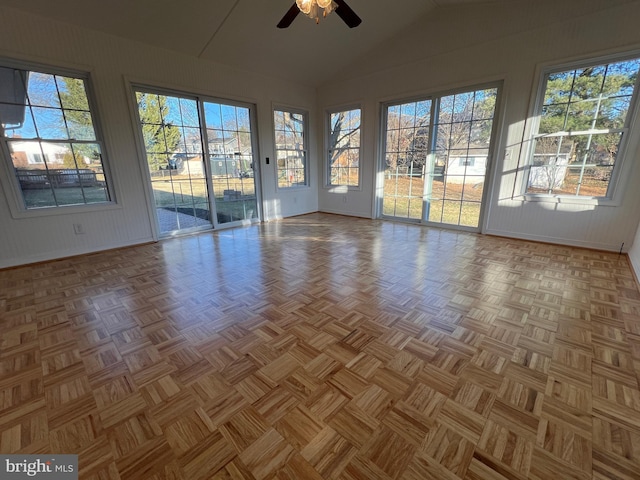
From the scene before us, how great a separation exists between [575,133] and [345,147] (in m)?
3.50

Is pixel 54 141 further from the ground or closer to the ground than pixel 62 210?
further from the ground

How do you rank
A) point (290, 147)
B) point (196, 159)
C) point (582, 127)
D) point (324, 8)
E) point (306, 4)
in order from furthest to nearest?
point (290, 147) < point (196, 159) < point (582, 127) < point (324, 8) < point (306, 4)

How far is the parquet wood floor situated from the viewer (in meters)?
1.07

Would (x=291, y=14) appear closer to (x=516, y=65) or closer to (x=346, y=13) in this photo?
(x=346, y=13)

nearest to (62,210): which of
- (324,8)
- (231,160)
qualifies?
(231,160)

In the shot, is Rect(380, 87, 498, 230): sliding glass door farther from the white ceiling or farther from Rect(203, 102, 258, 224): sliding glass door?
Rect(203, 102, 258, 224): sliding glass door

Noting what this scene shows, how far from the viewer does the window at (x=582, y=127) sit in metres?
3.10

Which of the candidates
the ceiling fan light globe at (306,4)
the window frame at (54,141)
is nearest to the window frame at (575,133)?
the ceiling fan light globe at (306,4)

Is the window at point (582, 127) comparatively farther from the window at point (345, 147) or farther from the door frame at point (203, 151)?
the door frame at point (203, 151)

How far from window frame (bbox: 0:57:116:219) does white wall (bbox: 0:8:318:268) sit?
0.14ft

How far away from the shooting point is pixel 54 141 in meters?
3.19

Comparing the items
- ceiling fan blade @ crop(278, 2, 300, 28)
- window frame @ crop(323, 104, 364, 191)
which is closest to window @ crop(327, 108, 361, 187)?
window frame @ crop(323, 104, 364, 191)

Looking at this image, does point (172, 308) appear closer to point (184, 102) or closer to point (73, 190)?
point (73, 190)

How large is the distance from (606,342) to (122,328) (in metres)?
3.13
